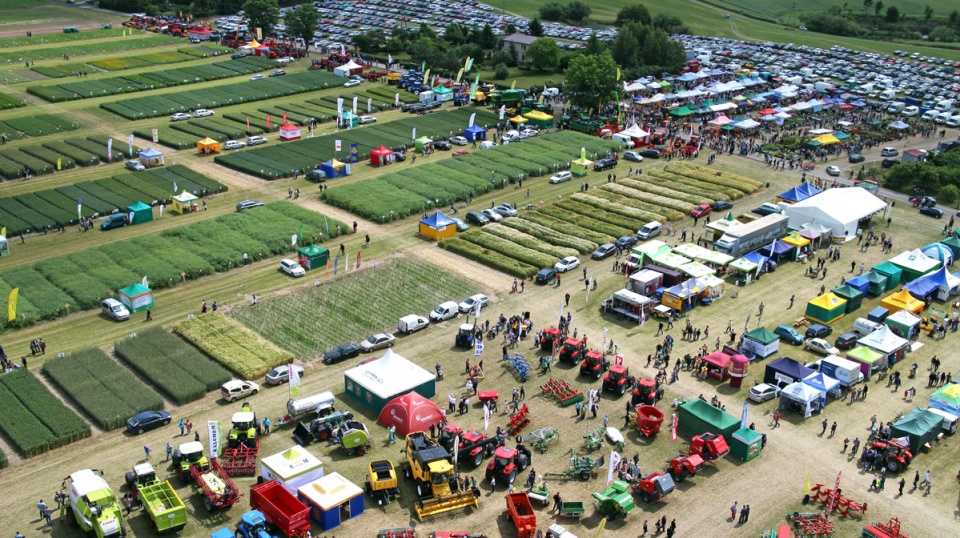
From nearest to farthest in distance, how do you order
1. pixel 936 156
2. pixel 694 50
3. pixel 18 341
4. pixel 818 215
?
pixel 18 341 → pixel 818 215 → pixel 936 156 → pixel 694 50

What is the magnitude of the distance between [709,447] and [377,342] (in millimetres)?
22029

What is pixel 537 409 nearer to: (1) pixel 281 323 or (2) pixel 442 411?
(2) pixel 442 411

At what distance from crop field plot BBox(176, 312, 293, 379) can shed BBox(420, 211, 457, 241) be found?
20610mm

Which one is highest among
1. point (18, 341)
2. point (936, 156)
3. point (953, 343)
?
point (936, 156)

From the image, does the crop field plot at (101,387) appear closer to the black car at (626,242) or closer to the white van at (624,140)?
the black car at (626,242)

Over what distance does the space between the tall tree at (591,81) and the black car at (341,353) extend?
65898 mm

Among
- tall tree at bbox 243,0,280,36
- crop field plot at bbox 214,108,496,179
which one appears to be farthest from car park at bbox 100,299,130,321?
tall tree at bbox 243,0,280,36

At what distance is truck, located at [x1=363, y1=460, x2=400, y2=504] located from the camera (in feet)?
131

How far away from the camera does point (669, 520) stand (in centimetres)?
3981

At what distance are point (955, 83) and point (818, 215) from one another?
86.5 meters

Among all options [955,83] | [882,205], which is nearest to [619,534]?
[882,205]

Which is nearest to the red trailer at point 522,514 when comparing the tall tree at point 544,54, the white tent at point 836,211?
the white tent at point 836,211

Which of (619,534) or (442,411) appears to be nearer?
(619,534)

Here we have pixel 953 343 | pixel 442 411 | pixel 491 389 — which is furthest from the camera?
pixel 953 343
